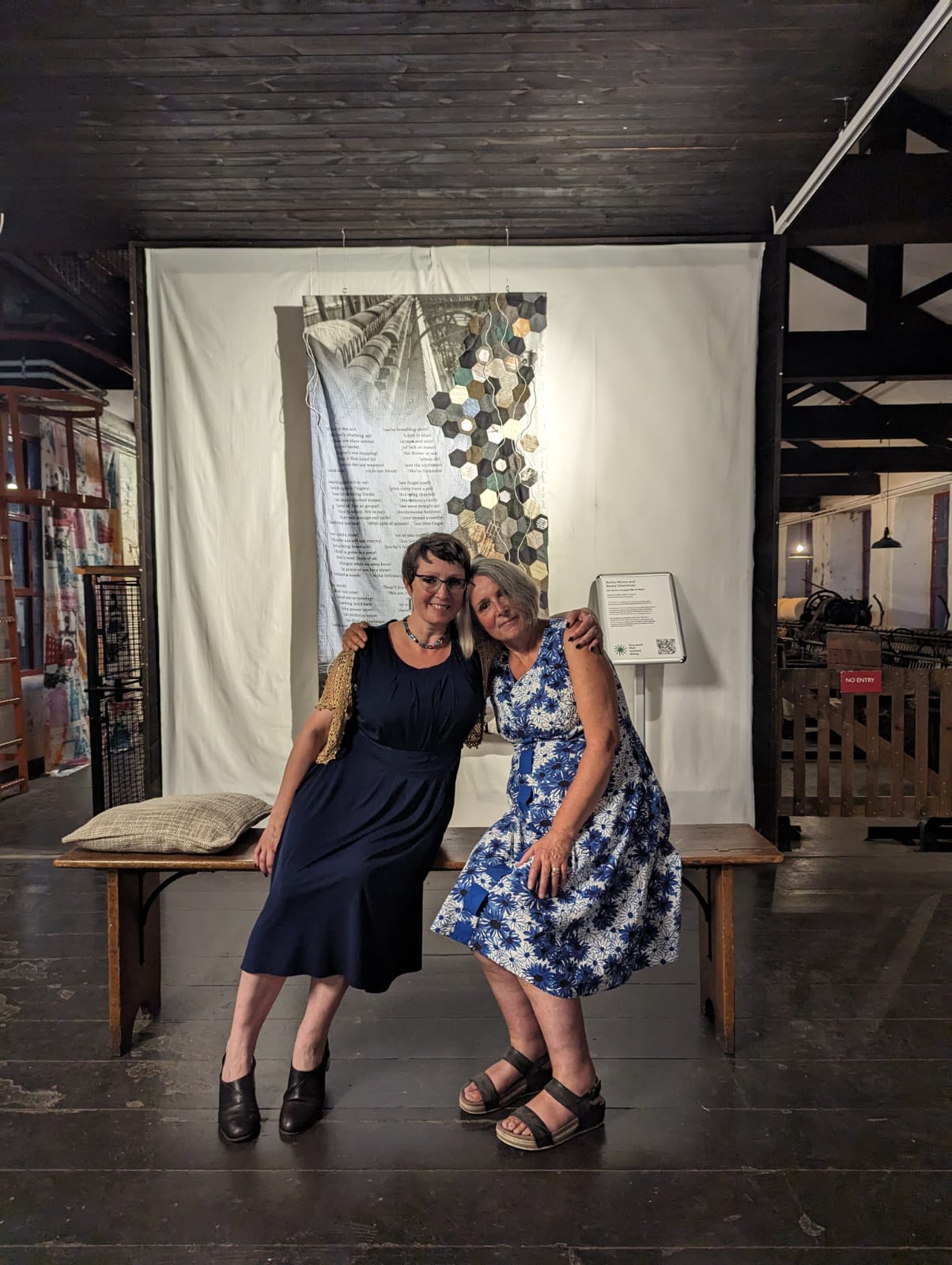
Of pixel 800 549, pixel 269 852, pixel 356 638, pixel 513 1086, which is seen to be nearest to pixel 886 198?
pixel 356 638

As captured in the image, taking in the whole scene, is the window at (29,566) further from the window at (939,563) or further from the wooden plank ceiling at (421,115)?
the window at (939,563)

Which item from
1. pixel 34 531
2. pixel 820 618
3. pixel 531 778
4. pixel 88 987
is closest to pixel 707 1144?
pixel 531 778

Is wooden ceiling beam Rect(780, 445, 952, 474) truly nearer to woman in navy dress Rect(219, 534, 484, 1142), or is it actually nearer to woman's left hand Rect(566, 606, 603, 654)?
woman's left hand Rect(566, 606, 603, 654)

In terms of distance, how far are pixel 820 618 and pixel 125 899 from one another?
31.4 feet

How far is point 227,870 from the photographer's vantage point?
8.11ft

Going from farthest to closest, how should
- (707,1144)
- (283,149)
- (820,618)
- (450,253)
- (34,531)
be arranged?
(820,618) → (34,531) → (450,253) → (283,149) → (707,1144)

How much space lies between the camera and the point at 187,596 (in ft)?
14.4

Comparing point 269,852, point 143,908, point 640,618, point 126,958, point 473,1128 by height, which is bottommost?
point 473,1128

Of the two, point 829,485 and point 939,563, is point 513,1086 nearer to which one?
point 829,485

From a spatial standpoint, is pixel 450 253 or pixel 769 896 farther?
pixel 450 253

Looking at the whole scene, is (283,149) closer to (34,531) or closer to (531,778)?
(531,778)

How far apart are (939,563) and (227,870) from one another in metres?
12.6

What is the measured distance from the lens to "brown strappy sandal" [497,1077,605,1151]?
6.88 feet

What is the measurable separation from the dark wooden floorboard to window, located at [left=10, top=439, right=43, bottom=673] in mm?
4122
